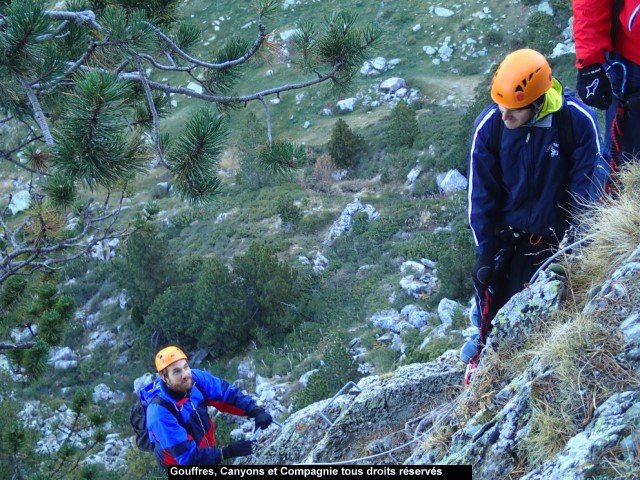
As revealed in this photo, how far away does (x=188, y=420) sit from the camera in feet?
13.4

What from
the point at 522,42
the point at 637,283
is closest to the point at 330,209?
the point at 522,42

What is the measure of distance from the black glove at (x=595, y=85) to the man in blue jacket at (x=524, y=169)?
2.10 feet

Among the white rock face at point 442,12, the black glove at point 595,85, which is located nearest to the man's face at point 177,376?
the black glove at point 595,85

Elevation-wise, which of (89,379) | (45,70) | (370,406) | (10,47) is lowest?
(89,379)

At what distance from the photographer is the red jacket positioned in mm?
3740

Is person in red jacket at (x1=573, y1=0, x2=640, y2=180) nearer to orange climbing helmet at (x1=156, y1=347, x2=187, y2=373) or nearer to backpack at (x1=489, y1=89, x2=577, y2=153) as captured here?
backpack at (x1=489, y1=89, x2=577, y2=153)

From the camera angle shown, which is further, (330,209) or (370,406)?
(330,209)

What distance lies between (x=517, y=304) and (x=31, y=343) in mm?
4503

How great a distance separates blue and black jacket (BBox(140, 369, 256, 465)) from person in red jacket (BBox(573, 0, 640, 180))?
10.0ft

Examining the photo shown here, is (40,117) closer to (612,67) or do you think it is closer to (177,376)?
(177,376)

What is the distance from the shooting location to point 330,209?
66.3 ft

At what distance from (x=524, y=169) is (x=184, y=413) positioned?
2653 mm

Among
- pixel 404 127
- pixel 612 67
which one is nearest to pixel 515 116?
pixel 612 67

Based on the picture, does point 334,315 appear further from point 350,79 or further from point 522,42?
point 522,42
